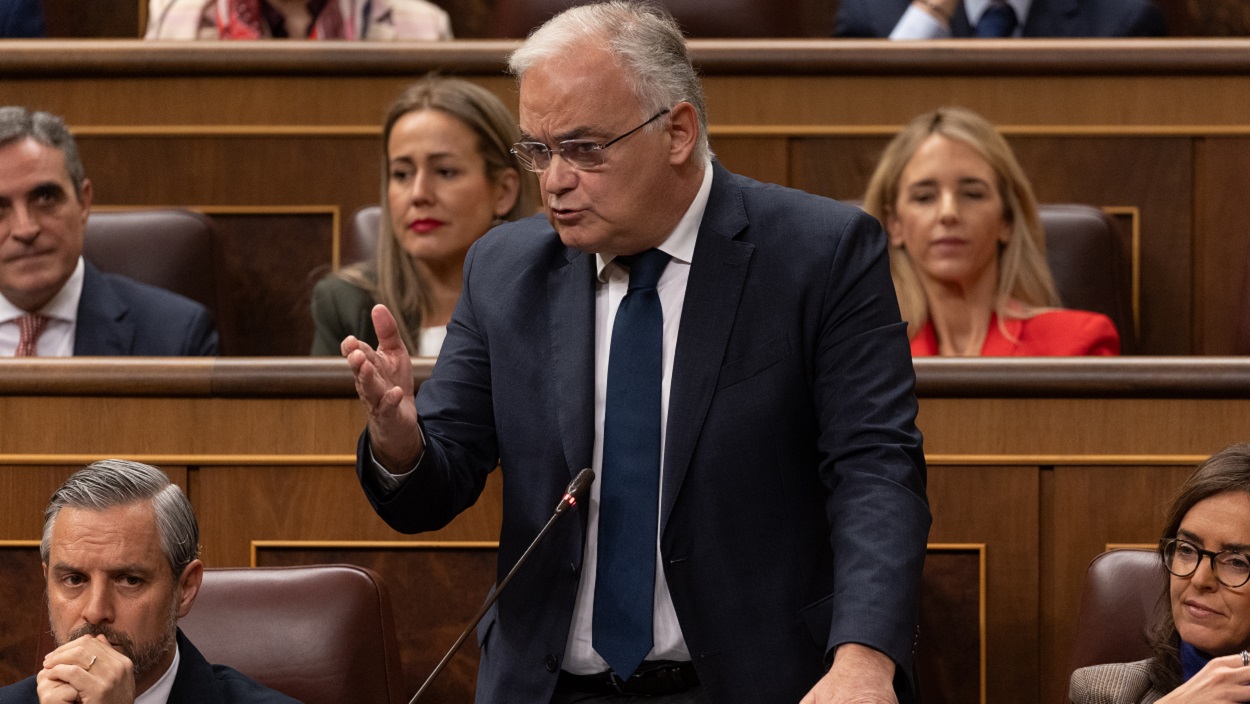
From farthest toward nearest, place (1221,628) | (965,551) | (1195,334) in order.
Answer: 1. (1195,334)
2. (965,551)
3. (1221,628)

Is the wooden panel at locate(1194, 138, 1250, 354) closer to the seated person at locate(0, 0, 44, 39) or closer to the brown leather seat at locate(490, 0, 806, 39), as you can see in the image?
the brown leather seat at locate(490, 0, 806, 39)

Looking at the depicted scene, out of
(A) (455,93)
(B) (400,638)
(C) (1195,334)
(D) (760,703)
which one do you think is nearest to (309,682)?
(B) (400,638)

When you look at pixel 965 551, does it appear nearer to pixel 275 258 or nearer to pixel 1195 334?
pixel 1195 334

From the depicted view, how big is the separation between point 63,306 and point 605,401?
0.78 m

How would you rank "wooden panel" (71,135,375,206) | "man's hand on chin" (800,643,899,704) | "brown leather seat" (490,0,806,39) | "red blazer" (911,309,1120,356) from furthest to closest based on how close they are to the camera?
"brown leather seat" (490,0,806,39) → "wooden panel" (71,135,375,206) → "red blazer" (911,309,1120,356) → "man's hand on chin" (800,643,899,704)

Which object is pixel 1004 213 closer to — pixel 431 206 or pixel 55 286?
pixel 431 206

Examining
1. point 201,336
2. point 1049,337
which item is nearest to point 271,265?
point 201,336

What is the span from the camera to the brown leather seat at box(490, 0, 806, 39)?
180cm

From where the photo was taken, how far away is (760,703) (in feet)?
2.56

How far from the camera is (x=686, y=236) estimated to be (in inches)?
33.3

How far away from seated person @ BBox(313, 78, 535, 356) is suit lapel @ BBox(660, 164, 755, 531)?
63 cm

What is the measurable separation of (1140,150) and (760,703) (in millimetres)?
964

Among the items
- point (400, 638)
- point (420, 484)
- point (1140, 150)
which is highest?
point (1140, 150)

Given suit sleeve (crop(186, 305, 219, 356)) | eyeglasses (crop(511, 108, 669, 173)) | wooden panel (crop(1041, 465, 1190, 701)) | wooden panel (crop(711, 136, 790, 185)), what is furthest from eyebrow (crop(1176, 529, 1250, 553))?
suit sleeve (crop(186, 305, 219, 356))
